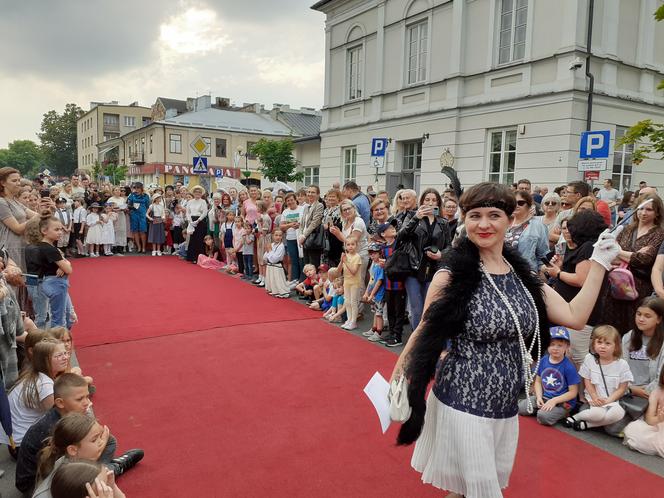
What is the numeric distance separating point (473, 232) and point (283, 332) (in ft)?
16.3

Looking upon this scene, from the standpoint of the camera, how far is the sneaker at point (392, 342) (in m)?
6.54

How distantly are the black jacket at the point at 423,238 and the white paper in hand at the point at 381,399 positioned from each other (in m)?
3.72

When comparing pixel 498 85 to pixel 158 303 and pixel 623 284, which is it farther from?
pixel 158 303

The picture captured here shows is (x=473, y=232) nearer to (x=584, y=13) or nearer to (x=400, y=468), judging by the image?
(x=400, y=468)

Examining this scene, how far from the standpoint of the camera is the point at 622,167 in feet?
48.7

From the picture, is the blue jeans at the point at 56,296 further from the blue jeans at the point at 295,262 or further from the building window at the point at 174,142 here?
the building window at the point at 174,142

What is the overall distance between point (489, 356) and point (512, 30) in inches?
609

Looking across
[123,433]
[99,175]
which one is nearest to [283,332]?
[123,433]

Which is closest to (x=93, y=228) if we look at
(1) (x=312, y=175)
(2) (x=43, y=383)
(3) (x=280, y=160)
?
(2) (x=43, y=383)

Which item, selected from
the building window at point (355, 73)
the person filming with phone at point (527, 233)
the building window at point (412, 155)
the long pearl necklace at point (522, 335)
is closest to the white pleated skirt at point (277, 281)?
the person filming with phone at point (527, 233)

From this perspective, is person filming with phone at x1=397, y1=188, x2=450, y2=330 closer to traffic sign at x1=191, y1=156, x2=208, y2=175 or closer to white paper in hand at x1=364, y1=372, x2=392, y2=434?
white paper in hand at x1=364, y1=372, x2=392, y2=434

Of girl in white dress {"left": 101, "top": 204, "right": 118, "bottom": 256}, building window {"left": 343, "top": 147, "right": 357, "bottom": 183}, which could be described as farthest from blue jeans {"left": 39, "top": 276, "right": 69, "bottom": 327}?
building window {"left": 343, "top": 147, "right": 357, "bottom": 183}

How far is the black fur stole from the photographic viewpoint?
2.31 meters

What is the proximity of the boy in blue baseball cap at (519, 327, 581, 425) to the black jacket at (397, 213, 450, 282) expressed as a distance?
1.96 metres
